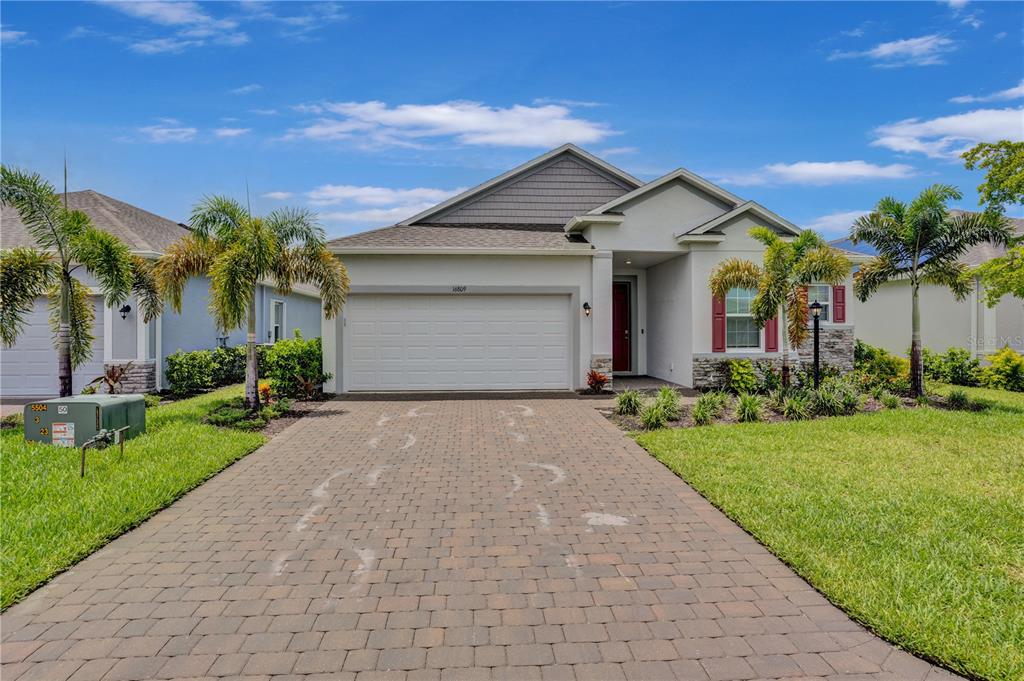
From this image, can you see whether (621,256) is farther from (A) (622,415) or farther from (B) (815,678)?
(B) (815,678)

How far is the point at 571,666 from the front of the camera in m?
3.05

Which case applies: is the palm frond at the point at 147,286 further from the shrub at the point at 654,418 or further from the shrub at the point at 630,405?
the shrub at the point at 654,418

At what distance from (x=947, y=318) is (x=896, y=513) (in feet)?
54.0

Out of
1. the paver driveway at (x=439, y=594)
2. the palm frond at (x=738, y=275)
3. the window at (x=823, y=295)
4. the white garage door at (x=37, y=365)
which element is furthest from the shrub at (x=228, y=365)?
the window at (x=823, y=295)

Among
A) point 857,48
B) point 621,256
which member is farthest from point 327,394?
point 857,48

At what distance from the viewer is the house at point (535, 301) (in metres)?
14.0

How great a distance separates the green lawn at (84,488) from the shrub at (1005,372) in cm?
1818

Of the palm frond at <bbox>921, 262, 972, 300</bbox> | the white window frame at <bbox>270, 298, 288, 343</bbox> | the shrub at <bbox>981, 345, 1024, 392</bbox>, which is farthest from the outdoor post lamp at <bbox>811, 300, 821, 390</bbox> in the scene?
the white window frame at <bbox>270, 298, 288, 343</bbox>

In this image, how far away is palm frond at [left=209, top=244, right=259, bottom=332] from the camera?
9.93 metres

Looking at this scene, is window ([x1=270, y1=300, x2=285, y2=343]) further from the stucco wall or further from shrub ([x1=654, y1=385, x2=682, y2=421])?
shrub ([x1=654, y1=385, x2=682, y2=421])

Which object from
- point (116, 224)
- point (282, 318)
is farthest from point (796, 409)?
point (282, 318)

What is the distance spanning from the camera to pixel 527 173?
18094mm

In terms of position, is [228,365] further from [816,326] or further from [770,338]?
[816,326]

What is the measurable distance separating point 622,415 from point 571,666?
800 centimetres
